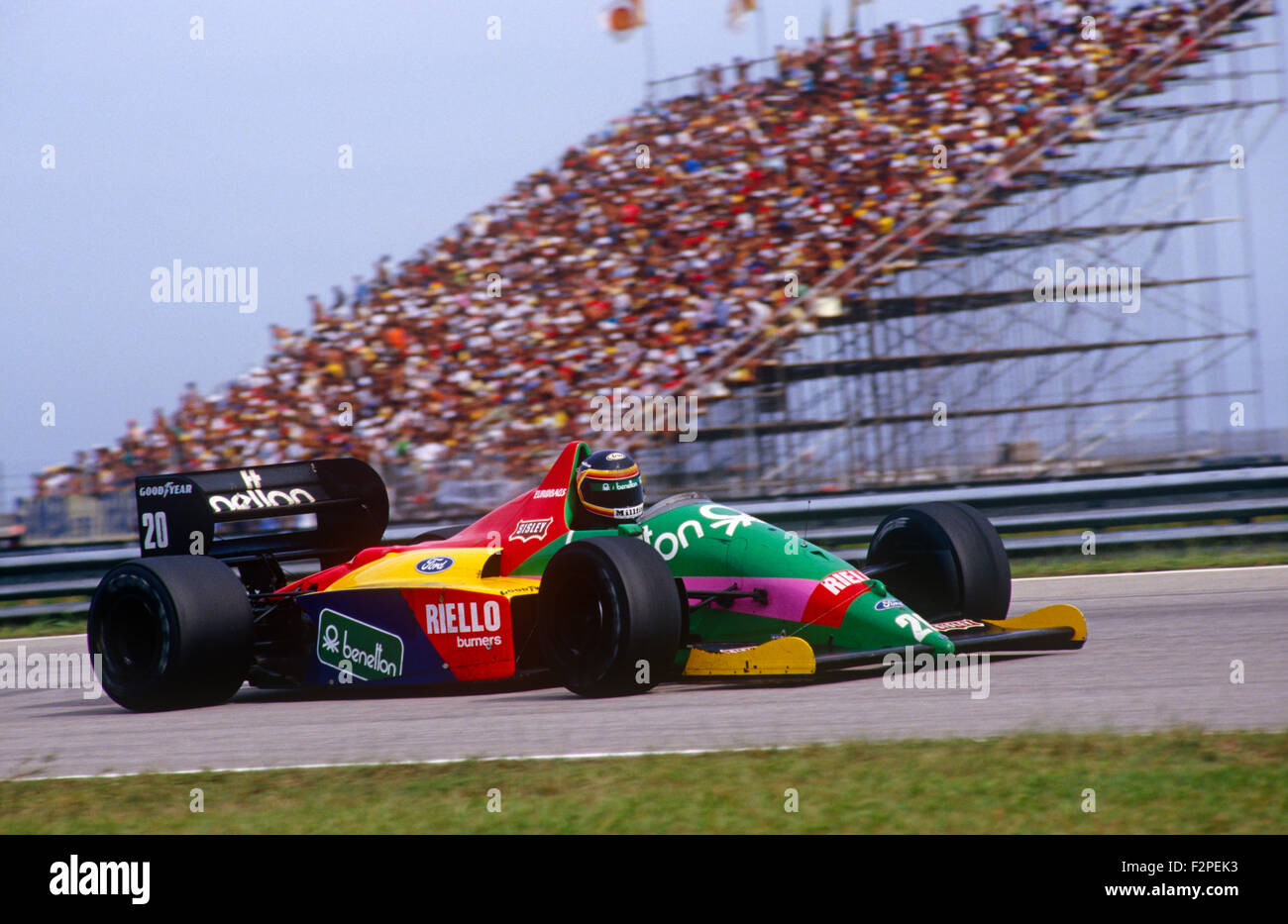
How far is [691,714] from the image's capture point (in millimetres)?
5926

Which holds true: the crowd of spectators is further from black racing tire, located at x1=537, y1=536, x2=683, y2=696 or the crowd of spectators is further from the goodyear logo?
black racing tire, located at x1=537, y1=536, x2=683, y2=696

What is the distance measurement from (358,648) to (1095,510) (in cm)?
674

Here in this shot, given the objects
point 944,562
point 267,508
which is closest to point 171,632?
point 267,508

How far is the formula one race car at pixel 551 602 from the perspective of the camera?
20.9 ft

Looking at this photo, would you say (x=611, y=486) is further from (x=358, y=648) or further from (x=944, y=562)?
(x=944, y=562)

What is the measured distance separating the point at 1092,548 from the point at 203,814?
8845mm

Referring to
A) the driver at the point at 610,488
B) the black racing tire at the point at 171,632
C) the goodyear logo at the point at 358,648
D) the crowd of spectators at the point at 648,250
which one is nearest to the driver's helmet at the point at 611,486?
the driver at the point at 610,488

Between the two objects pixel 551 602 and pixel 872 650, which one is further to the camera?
pixel 551 602

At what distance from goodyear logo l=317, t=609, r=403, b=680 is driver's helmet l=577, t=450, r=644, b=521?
4.01ft

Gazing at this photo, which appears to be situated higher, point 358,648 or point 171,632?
point 171,632

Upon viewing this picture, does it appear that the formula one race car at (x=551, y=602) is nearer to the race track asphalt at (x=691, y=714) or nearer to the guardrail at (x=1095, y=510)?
the race track asphalt at (x=691, y=714)

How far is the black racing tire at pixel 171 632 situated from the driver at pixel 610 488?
1928mm
